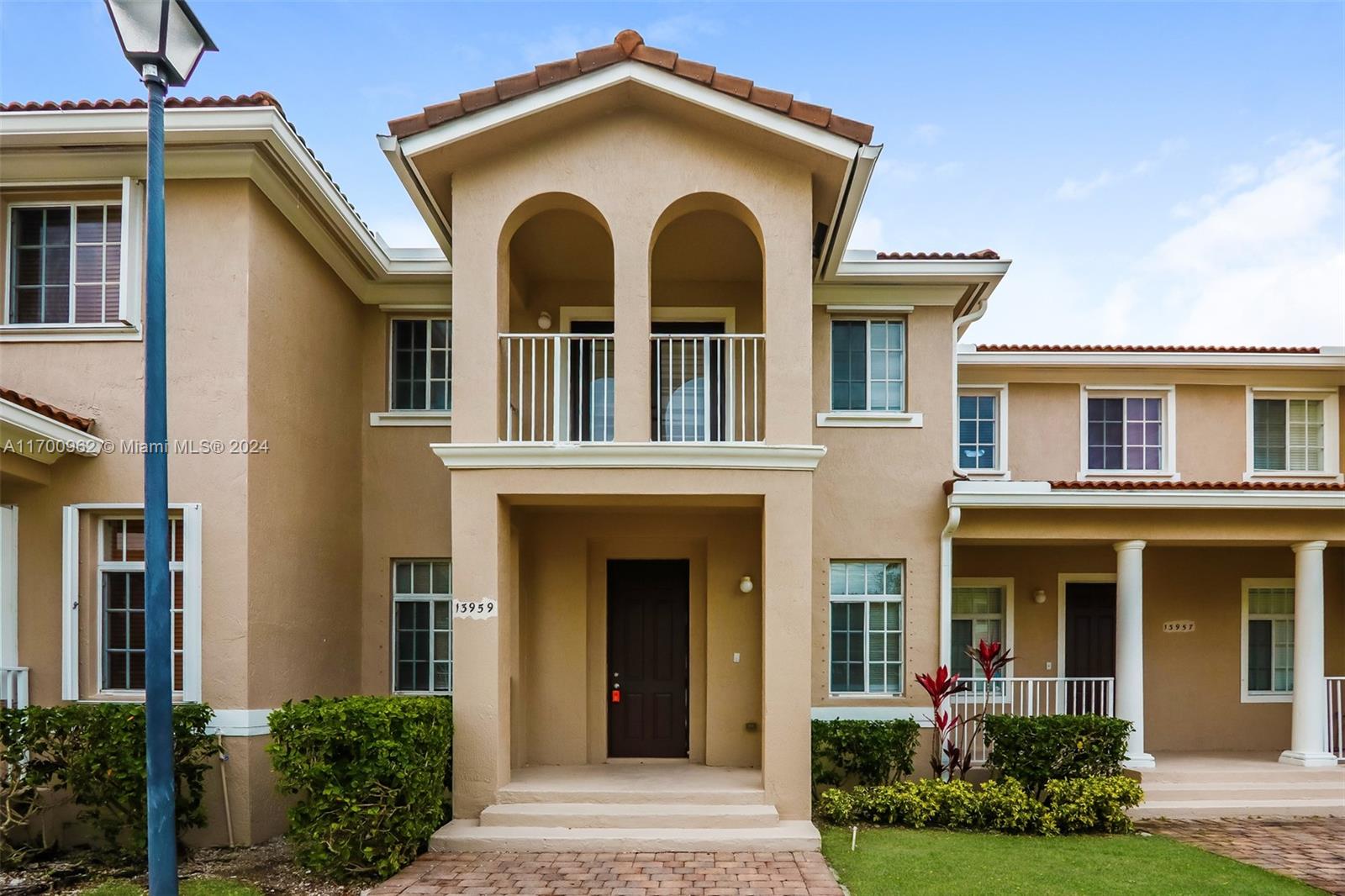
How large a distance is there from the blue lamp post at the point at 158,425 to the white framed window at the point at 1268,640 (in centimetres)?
1402

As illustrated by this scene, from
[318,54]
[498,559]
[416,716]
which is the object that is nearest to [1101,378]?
[498,559]

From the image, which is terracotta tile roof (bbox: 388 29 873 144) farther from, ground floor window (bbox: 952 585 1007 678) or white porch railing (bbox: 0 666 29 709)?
ground floor window (bbox: 952 585 1007 678)

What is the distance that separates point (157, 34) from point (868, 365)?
8.44 metres

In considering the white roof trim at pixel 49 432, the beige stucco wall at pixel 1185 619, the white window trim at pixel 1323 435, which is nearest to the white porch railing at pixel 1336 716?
the beige stucco wall at pixel 1185 619

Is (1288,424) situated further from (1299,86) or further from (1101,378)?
(1299,86)

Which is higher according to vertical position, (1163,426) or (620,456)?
(1163,426)

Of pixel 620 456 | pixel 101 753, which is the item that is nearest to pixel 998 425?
pixel 620 456

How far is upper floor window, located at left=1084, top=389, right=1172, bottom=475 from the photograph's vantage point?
1369cm

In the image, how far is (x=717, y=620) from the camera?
10570mm

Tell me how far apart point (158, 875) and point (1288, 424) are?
16177 millimetres

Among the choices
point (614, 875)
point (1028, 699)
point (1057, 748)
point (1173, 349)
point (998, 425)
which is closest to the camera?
point (614, 875)

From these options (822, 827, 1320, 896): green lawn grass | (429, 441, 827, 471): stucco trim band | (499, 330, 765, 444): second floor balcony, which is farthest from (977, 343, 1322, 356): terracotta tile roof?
(822, 827, 1320, 896): green lawn grass

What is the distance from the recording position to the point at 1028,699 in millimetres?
11875

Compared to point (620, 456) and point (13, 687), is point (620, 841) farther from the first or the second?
point (13, 687)
